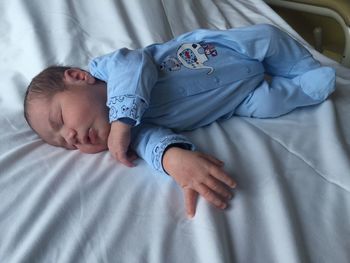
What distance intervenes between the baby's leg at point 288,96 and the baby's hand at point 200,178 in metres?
0.23

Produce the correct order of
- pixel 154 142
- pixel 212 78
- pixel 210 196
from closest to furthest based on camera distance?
pixel 210 196 < pixel 154 142 < pixel 212 78

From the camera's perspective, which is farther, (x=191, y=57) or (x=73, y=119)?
(x=191, y=57)

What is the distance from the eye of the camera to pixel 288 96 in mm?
951

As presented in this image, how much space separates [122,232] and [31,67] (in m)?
0.60

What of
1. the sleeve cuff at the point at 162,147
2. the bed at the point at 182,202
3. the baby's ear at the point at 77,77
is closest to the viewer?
the bed at the point at 182,202

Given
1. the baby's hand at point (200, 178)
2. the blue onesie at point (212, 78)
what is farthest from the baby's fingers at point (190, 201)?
the blue onesie at point (212, 78)

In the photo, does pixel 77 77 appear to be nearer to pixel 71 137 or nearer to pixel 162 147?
pixel 71 137

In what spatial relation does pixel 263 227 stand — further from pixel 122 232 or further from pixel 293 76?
pixel 293 76

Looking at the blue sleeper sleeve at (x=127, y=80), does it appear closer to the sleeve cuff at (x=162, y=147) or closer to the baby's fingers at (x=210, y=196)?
the sleeve cuff at (x=162, y=147)

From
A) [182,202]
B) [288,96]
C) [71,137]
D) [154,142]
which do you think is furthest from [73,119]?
[288,96]

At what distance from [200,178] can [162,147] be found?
0.36 ft

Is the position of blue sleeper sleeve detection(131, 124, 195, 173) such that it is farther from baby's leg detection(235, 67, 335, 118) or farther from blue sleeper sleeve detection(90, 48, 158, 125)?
baby's leg detection(235, 67, 335, 118)

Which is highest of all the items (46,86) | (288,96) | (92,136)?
(46,86)

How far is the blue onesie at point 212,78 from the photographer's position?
2.85ft
